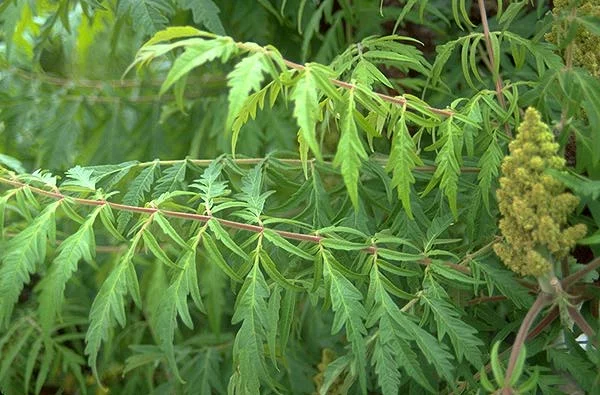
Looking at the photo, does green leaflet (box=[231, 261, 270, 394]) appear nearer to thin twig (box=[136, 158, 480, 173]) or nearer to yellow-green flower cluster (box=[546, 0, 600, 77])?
thin twig (box=[136, 158, 480, 173])

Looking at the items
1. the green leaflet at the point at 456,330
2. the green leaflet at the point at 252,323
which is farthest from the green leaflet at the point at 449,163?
the green leaflet at the point at 252,323

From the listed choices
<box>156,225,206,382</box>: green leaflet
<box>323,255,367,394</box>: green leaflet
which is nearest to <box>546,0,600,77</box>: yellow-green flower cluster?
<box>323,255,367,394</box>: green leaflet

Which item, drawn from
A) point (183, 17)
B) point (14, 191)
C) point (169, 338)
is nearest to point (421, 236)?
point (169, 338)

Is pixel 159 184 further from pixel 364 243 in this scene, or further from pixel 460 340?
pixel 460 340

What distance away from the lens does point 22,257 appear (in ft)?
3.58

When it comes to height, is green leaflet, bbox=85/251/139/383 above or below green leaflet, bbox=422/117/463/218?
below

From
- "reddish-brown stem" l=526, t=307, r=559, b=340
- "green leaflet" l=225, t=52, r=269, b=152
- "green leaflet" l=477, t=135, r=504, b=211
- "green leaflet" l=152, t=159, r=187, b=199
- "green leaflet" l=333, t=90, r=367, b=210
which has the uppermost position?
"green leaflet" l=225, t=52, r=269, b=152

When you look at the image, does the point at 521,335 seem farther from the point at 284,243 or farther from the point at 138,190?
the point at 138,190

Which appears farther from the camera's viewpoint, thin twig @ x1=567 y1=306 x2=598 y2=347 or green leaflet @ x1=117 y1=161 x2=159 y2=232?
green leaflet @ x1=117 y1=161 x2=159 y2=232

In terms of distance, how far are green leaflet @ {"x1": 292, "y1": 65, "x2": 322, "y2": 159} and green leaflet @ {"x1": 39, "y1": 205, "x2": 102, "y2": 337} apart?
0.33 metres

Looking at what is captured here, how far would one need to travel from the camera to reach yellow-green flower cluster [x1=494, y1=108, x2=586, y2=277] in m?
0.99

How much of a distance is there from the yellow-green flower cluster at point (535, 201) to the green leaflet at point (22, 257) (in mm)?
553

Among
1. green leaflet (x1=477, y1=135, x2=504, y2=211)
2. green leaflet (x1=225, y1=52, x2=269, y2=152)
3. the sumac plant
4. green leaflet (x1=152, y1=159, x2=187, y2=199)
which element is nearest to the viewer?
green leaflet (x1=225, y1=52, x2=269, y2=152)

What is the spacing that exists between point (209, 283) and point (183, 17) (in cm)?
60
